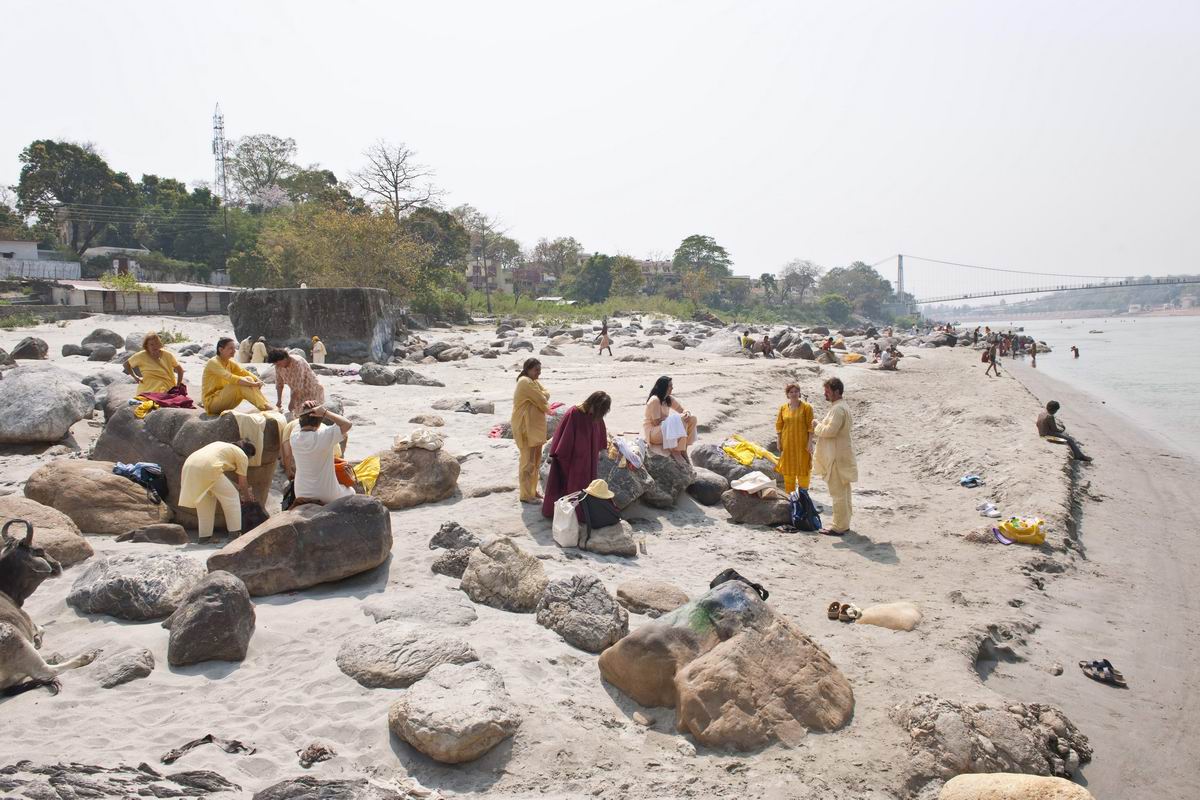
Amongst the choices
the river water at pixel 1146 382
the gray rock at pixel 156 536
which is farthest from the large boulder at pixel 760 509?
the river water at pixel 1146 382

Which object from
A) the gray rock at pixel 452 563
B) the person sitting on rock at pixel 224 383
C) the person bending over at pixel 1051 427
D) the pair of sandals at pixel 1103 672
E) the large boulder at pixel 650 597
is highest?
the person sitting on rock at pixel 224 383

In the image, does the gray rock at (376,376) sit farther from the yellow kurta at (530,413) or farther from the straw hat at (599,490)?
the straw hat at (599,490)

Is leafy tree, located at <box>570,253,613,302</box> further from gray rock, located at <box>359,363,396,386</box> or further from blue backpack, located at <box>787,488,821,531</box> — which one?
blue backpack, located at <box>787,488,821,531</box>

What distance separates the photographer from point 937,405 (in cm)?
1816

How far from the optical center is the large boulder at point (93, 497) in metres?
6.89

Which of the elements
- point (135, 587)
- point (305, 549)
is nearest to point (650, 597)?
point (305, 549)

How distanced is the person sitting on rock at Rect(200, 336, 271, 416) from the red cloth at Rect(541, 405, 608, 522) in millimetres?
2947

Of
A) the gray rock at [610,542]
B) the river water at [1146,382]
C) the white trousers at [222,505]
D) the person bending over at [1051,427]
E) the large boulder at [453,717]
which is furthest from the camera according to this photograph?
the river water at [1146,382]

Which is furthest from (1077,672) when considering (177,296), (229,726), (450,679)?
(177,296)

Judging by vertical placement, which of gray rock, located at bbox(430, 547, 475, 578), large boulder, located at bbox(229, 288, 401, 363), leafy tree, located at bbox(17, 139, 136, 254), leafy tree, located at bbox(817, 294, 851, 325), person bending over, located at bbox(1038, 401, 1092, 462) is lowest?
gray rock, located at bbox(430, 547, 475, 578)

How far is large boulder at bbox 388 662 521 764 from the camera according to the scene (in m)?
3.95

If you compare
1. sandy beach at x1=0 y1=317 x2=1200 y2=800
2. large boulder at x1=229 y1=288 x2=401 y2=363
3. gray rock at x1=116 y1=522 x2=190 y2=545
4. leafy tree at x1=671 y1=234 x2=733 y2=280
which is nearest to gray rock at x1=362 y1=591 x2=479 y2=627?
sandy beach at x1=0 y1=317 x2=1200 y2=800

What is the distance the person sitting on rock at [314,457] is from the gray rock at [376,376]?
10640mm

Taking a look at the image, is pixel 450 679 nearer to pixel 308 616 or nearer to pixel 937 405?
pixel 308 616
